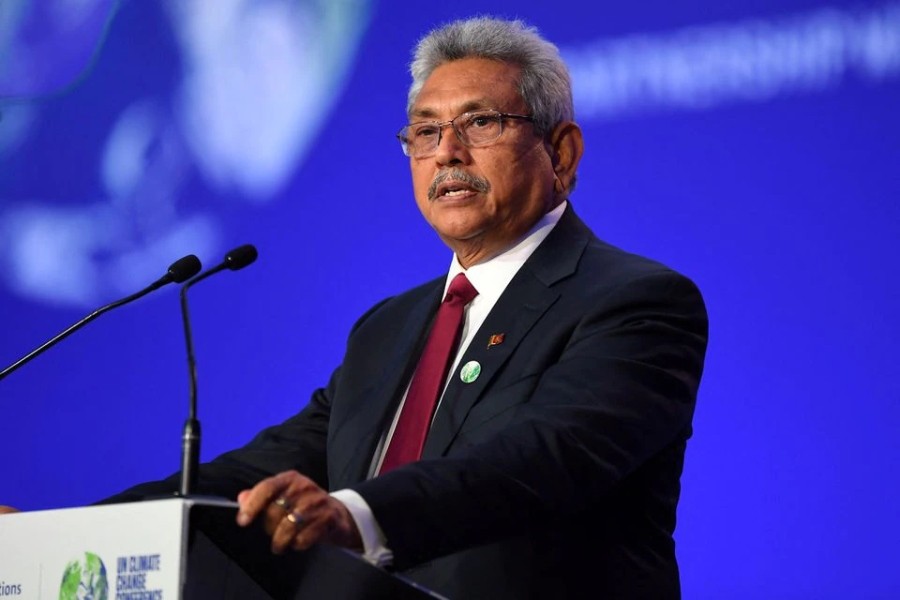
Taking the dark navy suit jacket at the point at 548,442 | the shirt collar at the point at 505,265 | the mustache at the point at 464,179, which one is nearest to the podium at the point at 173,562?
the dark navy suit jacket at the point at 548,442

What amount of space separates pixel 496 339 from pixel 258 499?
1061mm

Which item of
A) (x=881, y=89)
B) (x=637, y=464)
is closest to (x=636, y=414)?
(x=637, y=464)

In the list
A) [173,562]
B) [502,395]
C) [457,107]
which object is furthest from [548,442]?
[457,107]

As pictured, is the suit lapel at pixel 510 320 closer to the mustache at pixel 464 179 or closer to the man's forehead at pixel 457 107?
the mustache at pixel 464 179

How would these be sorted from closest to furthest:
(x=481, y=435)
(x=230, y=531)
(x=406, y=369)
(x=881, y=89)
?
1. (x=230, y=531)
2. (x=481, y=435)
3. (x=406, y=369)
4. (x=881, y=89)

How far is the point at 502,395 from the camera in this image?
2.45 metres

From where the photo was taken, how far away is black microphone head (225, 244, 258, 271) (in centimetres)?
250

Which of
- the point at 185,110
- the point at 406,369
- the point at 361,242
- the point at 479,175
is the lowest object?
the point at 406,369

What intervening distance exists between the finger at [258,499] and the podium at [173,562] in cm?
5

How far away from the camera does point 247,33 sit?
4156 millimetres

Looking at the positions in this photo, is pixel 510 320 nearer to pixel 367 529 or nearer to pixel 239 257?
pixel 239 257

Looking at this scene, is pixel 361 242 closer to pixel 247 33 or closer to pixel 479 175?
pixel 247 33

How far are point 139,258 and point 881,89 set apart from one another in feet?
7.12

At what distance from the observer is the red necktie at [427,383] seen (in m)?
2.56
